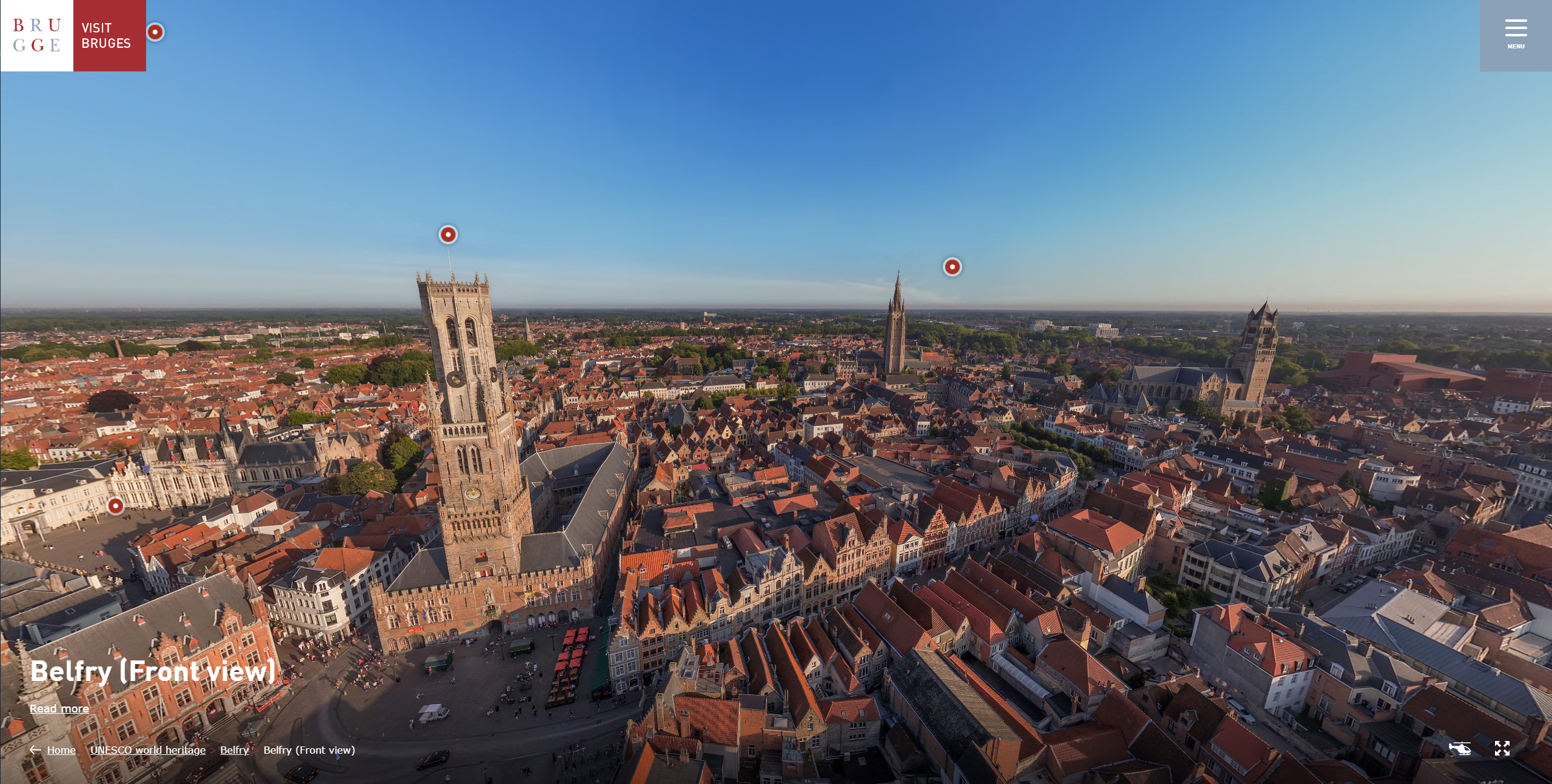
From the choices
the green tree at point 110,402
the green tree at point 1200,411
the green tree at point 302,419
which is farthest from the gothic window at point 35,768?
the green tree at point 1200,411

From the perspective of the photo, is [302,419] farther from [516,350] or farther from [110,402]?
[516,350]

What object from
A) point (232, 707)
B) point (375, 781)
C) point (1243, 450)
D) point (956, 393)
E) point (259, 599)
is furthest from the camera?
point (956, 393)

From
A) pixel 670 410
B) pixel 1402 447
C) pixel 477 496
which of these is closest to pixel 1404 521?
pixel 1402 447

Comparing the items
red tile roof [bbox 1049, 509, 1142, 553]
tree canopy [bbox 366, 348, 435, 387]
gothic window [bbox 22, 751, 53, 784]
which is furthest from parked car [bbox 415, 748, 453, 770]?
tree canopy [bbox 366, 348, 435, 387]

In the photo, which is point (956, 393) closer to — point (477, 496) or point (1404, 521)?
point (1404, 521)

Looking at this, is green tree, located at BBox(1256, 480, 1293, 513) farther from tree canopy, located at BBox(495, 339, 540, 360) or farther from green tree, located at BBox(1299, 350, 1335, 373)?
tree canopy, located at BBox(495, 339, 540, 360)

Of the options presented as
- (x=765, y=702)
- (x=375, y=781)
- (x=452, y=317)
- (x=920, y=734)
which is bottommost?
(x=375, y=781)

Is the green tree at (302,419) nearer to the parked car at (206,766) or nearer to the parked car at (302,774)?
the parked car at (206,766)
